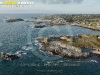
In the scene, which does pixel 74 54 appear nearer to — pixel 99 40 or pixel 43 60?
pixel 43 60

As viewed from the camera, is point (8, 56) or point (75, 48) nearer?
point (8, 56)

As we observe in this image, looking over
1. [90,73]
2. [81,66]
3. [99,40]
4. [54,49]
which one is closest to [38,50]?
[54,49]

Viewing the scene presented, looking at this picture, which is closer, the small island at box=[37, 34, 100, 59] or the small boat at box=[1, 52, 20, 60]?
the small boat at box=[1, 52, 20, 60]

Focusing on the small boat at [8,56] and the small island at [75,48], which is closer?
the small boat at [8,56]

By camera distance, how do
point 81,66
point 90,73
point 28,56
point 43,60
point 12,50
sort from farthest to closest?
point 12,50 → point 28,56 → point 43,60 → point 81,66 → point 90,73

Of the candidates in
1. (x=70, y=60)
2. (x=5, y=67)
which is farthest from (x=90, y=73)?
(x=5, y=67)

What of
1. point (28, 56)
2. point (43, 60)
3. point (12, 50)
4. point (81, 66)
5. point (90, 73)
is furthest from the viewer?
point (12, 50)

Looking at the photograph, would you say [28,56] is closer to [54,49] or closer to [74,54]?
[54,49]

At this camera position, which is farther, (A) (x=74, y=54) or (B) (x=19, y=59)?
(A) (x=74, y=54)

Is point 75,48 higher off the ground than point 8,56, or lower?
higher
